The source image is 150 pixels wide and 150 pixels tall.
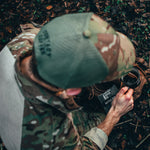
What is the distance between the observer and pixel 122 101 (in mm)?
1823

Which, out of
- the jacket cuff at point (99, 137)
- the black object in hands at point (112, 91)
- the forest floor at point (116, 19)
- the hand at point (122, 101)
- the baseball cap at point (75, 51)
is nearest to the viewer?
the baseball cap at point (75, 51)

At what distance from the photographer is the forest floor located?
240 centimetres

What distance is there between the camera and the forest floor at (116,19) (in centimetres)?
240

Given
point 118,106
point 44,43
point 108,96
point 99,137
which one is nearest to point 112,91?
point 108,96

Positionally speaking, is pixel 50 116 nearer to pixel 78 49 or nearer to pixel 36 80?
pixel 36 80

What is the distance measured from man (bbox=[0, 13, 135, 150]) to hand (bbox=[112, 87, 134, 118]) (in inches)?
0.8

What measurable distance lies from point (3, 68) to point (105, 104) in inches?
50.0

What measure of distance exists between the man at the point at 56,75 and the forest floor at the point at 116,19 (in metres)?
0.76

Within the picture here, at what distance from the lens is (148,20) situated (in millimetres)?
2504

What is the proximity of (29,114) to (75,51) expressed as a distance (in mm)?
684

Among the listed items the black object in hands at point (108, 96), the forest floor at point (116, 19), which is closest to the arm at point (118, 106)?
the black object in hands at point (108, 96)

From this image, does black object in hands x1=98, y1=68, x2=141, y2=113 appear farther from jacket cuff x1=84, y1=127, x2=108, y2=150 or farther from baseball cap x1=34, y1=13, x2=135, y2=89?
baseball cap x1=34, y1=13, x2=135, y2=89

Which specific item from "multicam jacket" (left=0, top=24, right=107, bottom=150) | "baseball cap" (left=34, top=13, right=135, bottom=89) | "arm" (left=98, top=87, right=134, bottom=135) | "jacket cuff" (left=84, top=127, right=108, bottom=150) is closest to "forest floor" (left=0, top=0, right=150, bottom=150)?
"arm" (left=98, top=87, right=134, bottom=135)

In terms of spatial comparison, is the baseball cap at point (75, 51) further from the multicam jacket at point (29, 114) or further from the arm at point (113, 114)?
the arm at point (113, 114)
